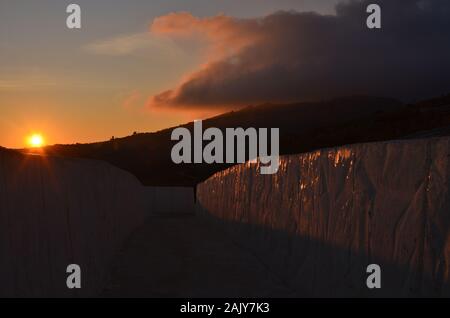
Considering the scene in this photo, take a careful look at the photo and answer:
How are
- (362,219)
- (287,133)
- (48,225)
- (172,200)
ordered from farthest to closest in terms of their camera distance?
(287,133), (172,200), (362,219), (48,225)

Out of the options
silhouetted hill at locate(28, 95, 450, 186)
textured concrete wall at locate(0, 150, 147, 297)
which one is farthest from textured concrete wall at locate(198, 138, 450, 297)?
silhouetted hill at locate(28, 95, 450, 186)

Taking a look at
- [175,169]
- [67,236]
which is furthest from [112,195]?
[175,169]

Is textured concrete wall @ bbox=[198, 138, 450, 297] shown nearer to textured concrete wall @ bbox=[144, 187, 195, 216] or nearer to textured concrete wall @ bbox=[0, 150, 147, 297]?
textured concrete wall @ bbox=[0, 150, 147, 297]

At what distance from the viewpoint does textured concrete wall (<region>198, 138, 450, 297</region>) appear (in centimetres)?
551

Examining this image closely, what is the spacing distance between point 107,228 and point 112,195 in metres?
1.95

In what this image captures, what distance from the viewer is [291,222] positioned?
11305mm

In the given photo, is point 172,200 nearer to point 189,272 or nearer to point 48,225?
point 189,272

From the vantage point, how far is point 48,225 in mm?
6785

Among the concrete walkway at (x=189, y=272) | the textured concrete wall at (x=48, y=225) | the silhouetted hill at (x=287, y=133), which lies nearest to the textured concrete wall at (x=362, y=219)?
the concrete walkway at (x=189, y=272)

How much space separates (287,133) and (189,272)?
298 feet

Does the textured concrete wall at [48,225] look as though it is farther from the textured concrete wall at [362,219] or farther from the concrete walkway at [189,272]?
the textured concrete wall at [362,219]

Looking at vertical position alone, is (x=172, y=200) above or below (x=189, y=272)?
above

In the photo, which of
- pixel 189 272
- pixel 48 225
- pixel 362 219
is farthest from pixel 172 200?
pixel 48 225
